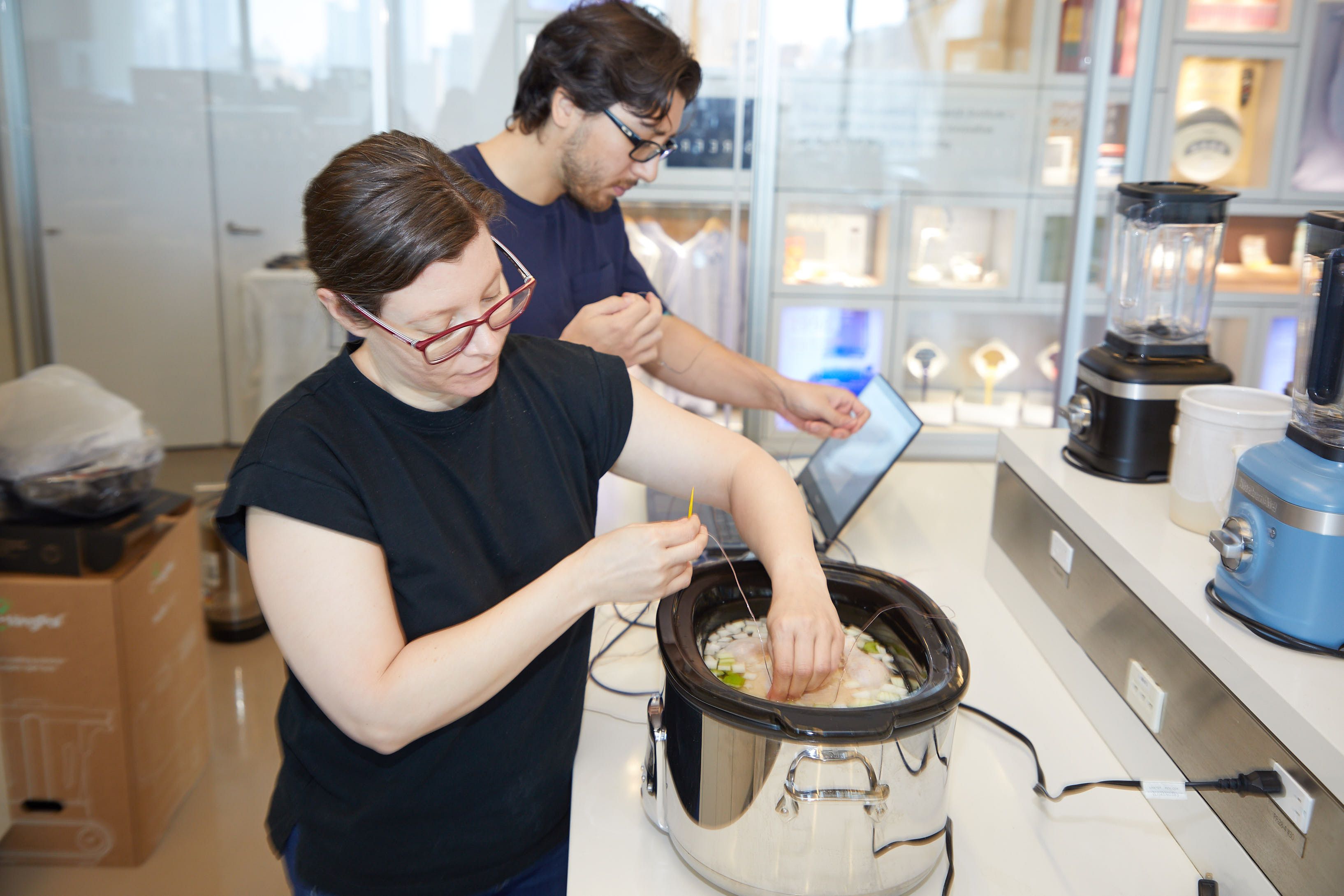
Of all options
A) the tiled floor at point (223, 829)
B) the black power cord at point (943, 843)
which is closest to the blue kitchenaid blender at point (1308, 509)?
the black power cord at point (943, 843)

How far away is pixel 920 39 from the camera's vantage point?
343 cm

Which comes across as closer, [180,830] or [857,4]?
[180,830]

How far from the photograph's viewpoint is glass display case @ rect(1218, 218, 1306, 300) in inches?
146

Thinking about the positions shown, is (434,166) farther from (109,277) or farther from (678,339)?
(109,277)

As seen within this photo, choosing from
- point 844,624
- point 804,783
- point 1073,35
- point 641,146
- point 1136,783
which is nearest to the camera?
point 804,783

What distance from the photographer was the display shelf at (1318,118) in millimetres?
3406

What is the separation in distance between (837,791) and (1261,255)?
3.69m

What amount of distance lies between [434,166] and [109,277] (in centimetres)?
370

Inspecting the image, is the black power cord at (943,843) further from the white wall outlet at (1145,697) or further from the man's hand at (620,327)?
the man's hand at (620,327)

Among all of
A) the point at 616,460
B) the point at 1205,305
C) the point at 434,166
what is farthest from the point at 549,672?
the point at 1205,305

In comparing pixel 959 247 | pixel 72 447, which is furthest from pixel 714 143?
pixel 72 447

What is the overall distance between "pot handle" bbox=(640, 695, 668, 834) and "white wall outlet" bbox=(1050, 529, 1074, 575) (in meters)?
0.67

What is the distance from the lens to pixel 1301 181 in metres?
3.55

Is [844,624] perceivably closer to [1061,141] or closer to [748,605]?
[748,605]
